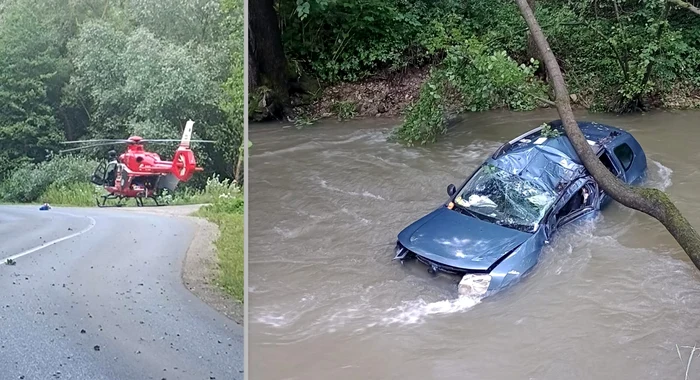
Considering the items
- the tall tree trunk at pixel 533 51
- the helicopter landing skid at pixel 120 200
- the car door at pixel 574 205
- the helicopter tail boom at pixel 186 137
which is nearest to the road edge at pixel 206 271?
the helicopter landing skid at pixel 120 200

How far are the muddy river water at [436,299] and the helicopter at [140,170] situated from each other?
3.64m

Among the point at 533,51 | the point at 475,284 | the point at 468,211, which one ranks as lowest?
the point at 475,284

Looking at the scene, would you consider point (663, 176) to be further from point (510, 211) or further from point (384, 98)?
point (384, 98)

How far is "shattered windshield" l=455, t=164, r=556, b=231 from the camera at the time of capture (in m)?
6.59

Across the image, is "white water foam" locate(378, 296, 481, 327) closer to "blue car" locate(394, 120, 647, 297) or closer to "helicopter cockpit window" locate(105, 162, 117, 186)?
"blue car" locate(394, 120, 647, 297)

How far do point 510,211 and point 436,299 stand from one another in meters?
1.32

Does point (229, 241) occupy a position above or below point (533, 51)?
below

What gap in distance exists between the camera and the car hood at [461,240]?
19.8 feet

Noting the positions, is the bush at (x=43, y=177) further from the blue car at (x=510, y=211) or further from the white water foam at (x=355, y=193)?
the white water foam at (x=355, y=193)

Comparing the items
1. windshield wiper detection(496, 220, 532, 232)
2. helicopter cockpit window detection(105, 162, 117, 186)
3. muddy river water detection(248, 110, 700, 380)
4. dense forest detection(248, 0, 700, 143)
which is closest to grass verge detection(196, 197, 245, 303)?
helicopter cockpit window detection(105, 162, 117, 186)

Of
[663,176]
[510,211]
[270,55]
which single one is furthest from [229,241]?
[270,55]

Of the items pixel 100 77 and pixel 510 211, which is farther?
pixel 510 211

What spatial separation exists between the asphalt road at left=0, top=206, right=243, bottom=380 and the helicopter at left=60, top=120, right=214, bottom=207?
74 millimetres

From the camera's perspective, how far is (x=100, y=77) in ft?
6.30
